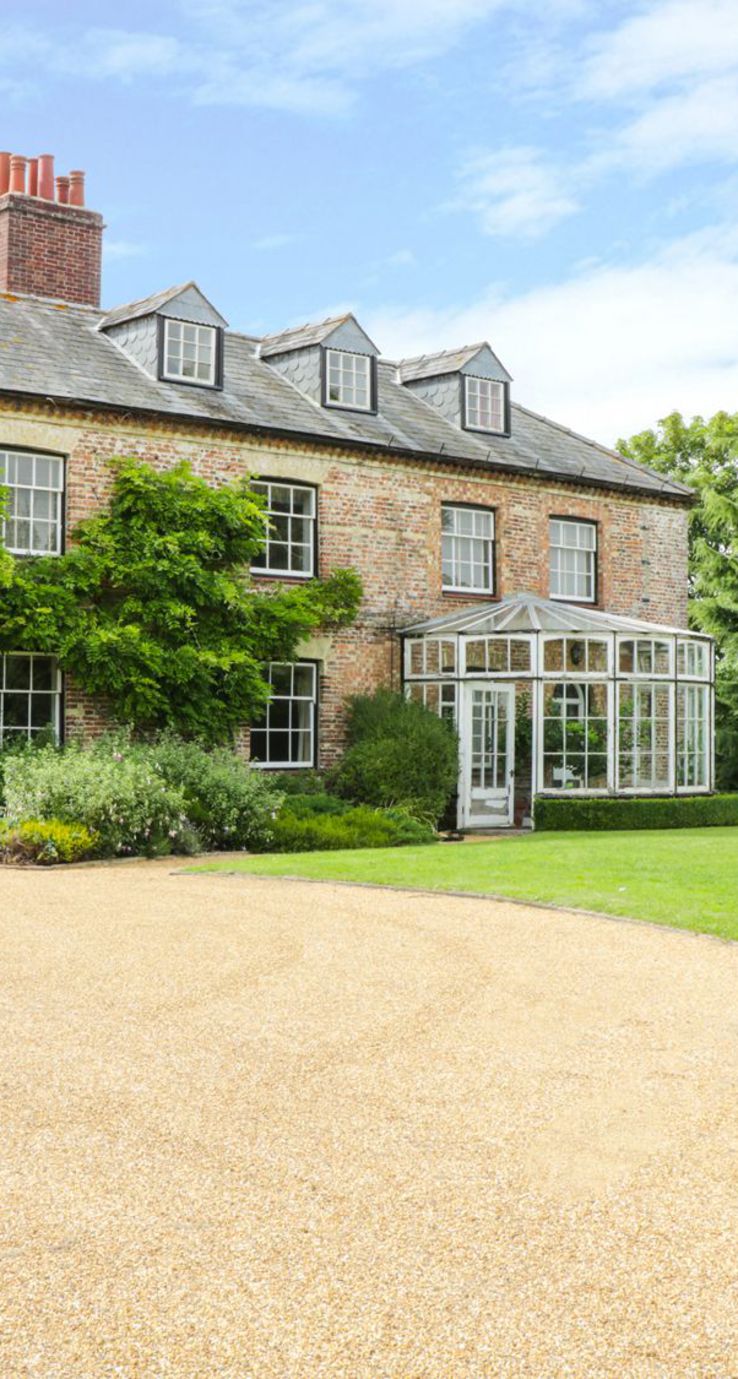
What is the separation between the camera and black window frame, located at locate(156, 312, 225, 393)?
69.9 feet

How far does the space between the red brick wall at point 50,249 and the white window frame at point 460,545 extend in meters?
7.00

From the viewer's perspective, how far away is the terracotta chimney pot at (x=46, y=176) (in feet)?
75.5

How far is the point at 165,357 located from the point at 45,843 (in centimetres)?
916

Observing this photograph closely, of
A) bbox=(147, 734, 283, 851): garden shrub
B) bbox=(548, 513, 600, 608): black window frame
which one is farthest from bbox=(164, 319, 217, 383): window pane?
bbox=(147, 734, 283, 851): garden shrub

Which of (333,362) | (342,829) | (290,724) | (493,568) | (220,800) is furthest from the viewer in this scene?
(493,568)

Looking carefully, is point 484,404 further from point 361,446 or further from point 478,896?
point 478,896

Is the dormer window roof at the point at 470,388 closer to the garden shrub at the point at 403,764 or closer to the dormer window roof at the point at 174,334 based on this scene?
the dormer window roof at the point at 174,334

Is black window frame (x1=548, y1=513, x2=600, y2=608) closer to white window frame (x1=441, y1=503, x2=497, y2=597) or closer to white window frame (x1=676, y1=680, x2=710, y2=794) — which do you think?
white window frame (x1=441, y1=503, x2=497, y2=597)

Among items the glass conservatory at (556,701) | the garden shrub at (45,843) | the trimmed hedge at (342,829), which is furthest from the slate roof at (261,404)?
the garden shrub at (45,843)

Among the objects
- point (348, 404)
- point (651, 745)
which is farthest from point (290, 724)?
point (348, 404)

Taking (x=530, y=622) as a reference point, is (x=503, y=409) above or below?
above

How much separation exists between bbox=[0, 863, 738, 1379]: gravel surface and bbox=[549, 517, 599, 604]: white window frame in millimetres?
16029

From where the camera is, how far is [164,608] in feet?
63.9

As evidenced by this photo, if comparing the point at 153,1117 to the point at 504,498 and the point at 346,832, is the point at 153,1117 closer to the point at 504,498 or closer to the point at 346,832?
the point at 346,832
